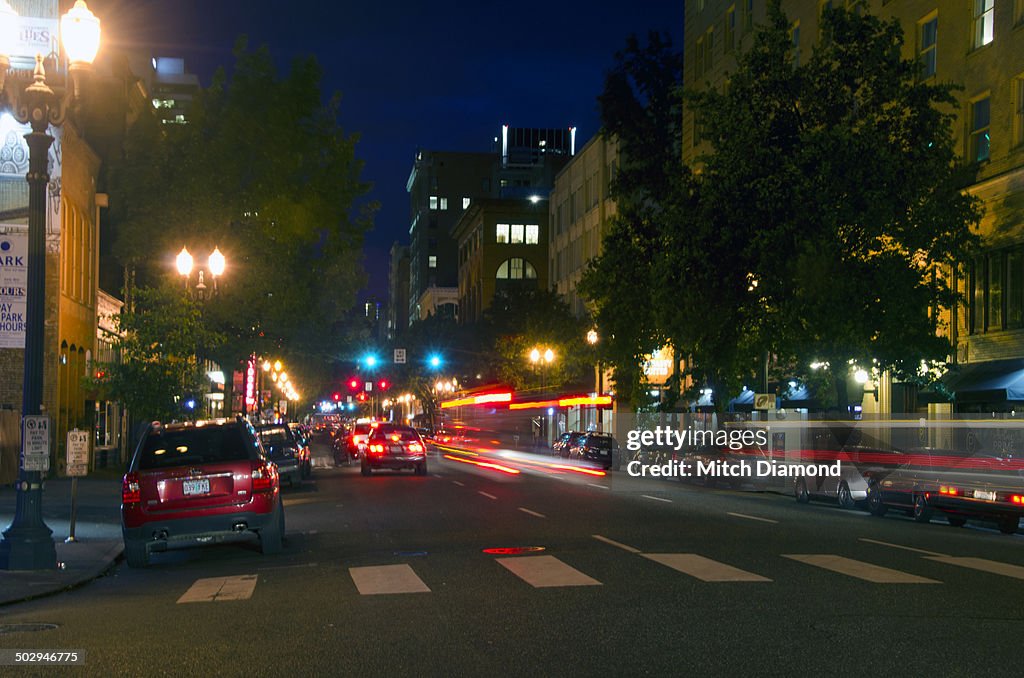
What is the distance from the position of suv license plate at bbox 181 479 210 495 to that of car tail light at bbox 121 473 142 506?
23.1 inches

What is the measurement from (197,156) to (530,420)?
92.1 ft

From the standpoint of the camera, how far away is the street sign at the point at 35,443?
52.4 feet

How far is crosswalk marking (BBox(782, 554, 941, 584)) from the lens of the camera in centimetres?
1327

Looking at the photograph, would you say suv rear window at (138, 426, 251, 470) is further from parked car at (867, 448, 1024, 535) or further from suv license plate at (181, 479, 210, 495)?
parked car at (867, 448, 1024, 535)

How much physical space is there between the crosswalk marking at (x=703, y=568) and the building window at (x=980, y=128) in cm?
2603

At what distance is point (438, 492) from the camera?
103 ft

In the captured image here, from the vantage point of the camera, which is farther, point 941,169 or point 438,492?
point 941,169

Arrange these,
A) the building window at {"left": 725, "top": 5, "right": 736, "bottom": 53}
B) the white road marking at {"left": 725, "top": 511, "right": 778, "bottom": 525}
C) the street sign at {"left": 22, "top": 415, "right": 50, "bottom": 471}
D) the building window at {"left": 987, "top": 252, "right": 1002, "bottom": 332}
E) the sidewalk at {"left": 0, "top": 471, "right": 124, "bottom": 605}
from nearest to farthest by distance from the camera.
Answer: the sidewalk at {"left": 0, "top": 471, "right": 124, "bottom": 605} < the street sign at {"left": 22, "top": 415, "right": 50, "bottom": 471} < the white road marking at {"left": 725, "top": 511, "right": 778, "bottom": 525} < the building window at {"left": 987, "top": 252, "right": 1002, "bottom": 332} < the building window at {"left": 725, "top": 5, "right": 736, "bottom": 53}

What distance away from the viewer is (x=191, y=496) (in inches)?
666

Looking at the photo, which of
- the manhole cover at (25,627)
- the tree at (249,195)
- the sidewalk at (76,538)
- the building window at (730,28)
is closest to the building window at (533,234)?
the building window at (730,28)

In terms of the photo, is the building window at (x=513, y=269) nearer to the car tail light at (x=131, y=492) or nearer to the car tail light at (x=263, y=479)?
the car tail light at (x=263, y=479)

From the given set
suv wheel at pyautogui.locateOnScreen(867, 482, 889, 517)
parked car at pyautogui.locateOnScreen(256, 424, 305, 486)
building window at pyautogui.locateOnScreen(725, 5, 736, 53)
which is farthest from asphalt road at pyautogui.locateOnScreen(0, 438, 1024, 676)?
building window at pyautogui.locateOnScreen(725, 5, 736, 53)

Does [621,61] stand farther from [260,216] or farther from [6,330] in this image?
[6,330]

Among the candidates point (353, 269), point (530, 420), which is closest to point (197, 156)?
point (353, 269)
